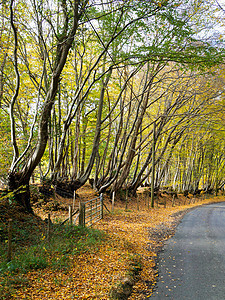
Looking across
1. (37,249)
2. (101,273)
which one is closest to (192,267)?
(101,273)

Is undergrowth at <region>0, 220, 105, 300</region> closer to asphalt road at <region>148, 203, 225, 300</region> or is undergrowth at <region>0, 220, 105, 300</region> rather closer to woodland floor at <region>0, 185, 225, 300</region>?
woodland floor at <region>0, 185, 225, 300</region>

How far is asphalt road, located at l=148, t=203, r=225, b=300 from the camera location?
14.9 feet

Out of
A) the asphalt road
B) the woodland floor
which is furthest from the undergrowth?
the asphalt road

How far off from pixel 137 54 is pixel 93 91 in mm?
7512

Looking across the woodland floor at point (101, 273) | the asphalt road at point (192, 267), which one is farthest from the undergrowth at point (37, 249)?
the asphalt road at point (192, 267)

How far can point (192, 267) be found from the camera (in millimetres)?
5789

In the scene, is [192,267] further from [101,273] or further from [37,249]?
[37,249]

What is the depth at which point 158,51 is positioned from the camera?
8.47 metres

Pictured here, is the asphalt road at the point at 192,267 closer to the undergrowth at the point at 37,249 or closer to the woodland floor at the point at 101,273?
the woodland floor at the point at 101,273

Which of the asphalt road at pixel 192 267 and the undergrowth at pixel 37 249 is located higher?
the undergrowth at pixel 37 249

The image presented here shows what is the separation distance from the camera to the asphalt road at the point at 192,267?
14.9 feet

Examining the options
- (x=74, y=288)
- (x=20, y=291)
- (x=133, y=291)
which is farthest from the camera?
(x=133, y=291)

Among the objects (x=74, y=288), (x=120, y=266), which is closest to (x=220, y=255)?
(x=120, y=266)

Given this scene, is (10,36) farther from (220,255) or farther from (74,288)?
(220,255)
